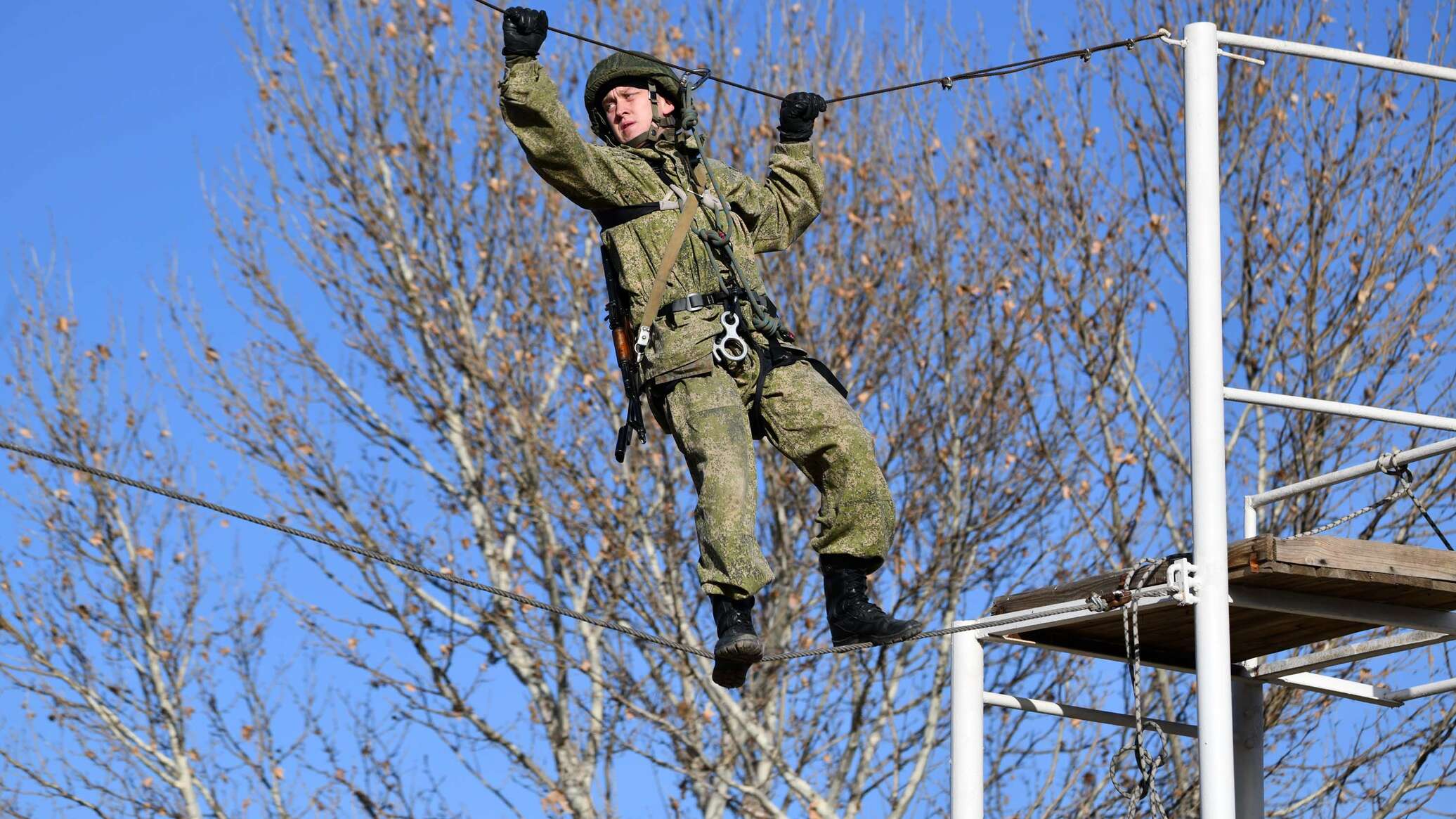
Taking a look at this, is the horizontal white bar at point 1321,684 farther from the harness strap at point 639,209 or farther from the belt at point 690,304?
the harness strap at point 639,209

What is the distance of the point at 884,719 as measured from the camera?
57.2 feet

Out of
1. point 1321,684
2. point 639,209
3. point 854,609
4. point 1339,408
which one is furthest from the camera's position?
point 1321,684

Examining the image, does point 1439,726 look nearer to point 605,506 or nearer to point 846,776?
point 846,776

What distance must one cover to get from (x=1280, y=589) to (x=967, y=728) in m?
1.12

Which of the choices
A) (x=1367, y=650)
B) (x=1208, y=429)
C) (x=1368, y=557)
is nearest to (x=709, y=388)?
(x=1208, y=429)

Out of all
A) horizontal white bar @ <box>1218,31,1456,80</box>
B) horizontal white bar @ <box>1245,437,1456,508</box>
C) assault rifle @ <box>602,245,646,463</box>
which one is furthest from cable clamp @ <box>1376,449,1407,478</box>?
assault rifle @ <box>602,245,646,463</box>

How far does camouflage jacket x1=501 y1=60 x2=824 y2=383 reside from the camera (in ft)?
20.8

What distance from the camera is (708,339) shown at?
21.3 ft

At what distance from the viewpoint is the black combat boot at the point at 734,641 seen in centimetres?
607

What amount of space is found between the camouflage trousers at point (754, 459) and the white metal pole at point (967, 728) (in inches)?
21.4

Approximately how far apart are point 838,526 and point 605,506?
11.5m

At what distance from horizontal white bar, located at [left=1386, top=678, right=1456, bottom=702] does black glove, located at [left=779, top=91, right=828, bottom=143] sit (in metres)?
2.87

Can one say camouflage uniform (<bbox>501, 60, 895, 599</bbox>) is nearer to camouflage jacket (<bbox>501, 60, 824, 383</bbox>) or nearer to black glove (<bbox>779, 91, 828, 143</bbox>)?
camouflage jacket (<bbox>501, 60, 824, 383</bbox>)

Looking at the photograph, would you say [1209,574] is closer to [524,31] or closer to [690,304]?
[690,304]
